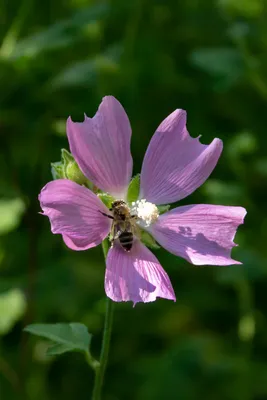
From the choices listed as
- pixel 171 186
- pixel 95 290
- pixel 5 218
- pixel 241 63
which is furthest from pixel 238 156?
pixel 171 186

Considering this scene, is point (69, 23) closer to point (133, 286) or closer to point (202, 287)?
point (202, 287)

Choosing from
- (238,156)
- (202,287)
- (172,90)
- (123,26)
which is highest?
(123,26)

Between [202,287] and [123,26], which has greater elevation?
[123,26]

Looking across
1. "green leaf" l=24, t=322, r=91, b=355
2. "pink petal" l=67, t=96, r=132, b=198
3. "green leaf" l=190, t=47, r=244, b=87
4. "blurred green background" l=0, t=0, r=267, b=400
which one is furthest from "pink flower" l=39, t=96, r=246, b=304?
"green leaf" l=190, t=47, r=244, b=87

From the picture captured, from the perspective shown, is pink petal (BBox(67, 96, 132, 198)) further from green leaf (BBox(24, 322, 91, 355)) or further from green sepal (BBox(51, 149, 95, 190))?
green leaf (BBox(24, 322, 91, 355))

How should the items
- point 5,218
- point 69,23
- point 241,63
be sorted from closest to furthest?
point 5,218 < point 69,23 < point 241,63

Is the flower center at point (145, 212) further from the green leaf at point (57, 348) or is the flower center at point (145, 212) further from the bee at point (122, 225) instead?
Answer: the green leaf at point (57, 348)

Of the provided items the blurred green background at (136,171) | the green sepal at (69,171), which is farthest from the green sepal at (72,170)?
the blurred green background at (136,171)
